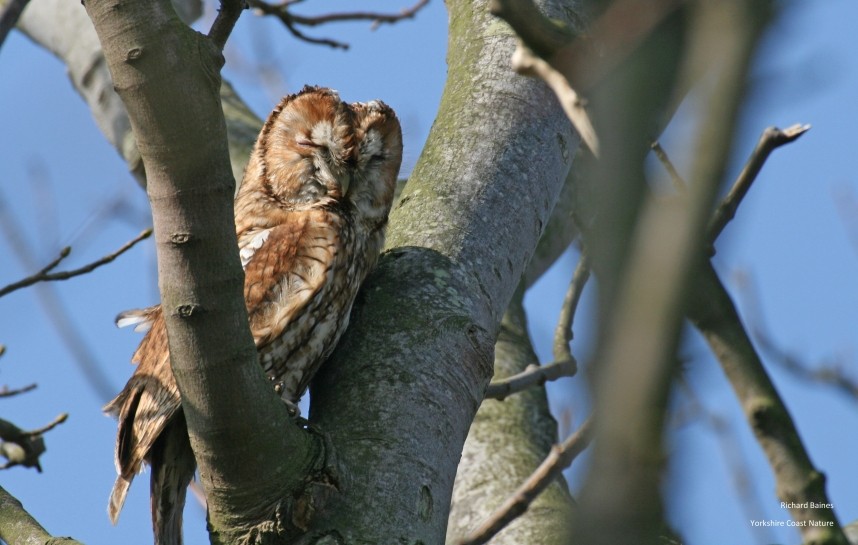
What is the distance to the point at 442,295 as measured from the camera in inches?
109

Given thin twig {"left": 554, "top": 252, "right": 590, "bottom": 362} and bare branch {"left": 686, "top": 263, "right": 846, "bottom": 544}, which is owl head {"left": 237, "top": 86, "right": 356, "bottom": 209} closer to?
thin twig {"left": 554, "top": 252, "right": 590, "bottom": 362}

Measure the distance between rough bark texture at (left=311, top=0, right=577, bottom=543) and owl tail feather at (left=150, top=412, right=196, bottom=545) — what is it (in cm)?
42

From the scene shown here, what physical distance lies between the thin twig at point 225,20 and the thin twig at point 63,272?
1.44 meters

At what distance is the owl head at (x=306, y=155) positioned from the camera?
3.65 m

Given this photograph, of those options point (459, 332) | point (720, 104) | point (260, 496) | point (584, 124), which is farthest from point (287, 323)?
point (720, 104)

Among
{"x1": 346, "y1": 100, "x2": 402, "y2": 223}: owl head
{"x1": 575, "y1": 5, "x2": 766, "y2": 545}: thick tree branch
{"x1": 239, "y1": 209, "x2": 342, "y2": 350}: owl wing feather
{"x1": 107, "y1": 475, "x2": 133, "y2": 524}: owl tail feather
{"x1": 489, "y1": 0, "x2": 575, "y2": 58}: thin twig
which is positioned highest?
{"x1": 346, "y1": 100, "x2": 402, "y2": 223}: owl head

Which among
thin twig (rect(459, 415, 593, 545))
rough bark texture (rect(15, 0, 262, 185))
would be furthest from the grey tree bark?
rough bark texture (rect(15, 0, 262, 185))

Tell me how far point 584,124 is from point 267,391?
92 cm

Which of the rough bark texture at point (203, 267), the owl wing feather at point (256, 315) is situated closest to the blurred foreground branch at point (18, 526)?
the owl wing feather at point (256, 315)

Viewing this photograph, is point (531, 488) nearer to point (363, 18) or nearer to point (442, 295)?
point (442, 295)

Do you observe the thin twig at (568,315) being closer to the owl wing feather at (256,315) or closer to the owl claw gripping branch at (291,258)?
the owl claw gripping branch at (291,258)

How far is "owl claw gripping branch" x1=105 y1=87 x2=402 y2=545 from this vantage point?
9.30ft

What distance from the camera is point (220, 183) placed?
1.95 metres

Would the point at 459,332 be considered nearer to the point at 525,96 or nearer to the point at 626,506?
the point at 525,96
